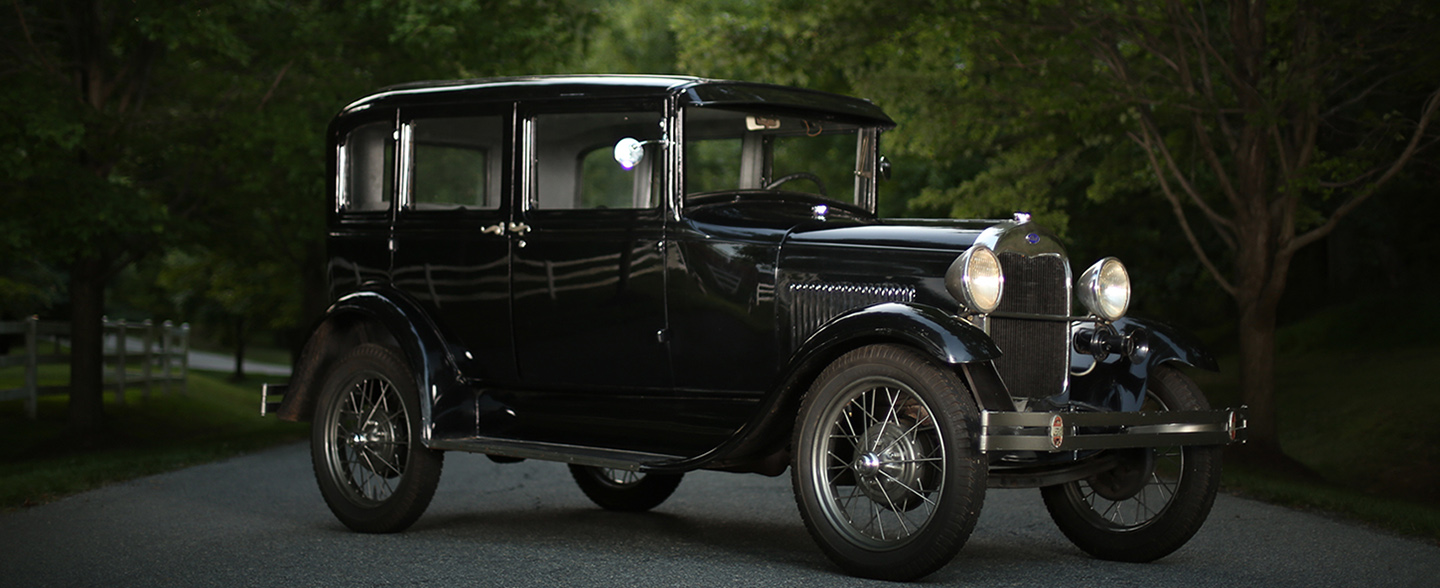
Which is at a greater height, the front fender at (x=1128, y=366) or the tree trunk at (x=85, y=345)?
the front fender at (x=1128, y=366)

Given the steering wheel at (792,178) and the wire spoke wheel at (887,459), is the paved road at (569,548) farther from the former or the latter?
the steering wheel at (792,178)

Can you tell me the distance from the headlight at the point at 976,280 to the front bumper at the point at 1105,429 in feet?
2.01

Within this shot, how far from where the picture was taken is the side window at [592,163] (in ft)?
21.7

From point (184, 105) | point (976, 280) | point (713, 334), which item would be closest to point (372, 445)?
point (713, 334)

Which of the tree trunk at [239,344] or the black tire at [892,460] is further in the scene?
the tree trunk at [239,344]

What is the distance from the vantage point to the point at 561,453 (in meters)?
6.36

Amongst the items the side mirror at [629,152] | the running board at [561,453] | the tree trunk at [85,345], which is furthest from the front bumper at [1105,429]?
the tree trunk at [85,345]

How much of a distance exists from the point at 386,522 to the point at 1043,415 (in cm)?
359

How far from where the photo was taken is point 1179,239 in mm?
19984

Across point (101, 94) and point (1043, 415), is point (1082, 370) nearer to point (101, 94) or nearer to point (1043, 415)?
point (1043, 415)

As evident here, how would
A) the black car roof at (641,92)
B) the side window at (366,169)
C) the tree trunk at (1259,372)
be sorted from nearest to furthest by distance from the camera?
the black car roof at (641,92) < the side window at (366,169) < the tree trunk at (1259,372)

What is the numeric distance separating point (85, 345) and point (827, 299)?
12146mm

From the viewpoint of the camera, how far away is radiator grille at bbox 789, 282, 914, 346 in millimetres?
5785

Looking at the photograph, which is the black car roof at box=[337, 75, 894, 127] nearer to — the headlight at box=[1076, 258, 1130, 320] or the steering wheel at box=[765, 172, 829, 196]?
the steering wheel at box=[765, 172, 829, 196]
